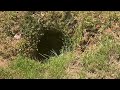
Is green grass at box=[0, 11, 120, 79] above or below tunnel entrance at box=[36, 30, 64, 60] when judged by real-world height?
below

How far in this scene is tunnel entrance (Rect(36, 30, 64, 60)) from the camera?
267 inches

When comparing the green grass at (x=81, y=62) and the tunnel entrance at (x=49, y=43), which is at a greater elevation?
the tunnel entrance at (x=49, y=43)

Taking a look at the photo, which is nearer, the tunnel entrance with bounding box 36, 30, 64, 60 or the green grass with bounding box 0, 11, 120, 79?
the green grass with bounding box 0, 11, 120, 79

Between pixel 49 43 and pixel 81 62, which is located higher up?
pixel 49 43

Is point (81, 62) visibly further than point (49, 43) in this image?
No

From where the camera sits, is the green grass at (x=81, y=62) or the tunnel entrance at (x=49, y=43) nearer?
the green grass at (x=81, y=62)

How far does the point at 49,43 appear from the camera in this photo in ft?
23.1

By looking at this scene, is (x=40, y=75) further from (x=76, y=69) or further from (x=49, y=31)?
(x=49, y=31)

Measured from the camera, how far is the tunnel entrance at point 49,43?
6.79 metres

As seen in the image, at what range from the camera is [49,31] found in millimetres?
6949
